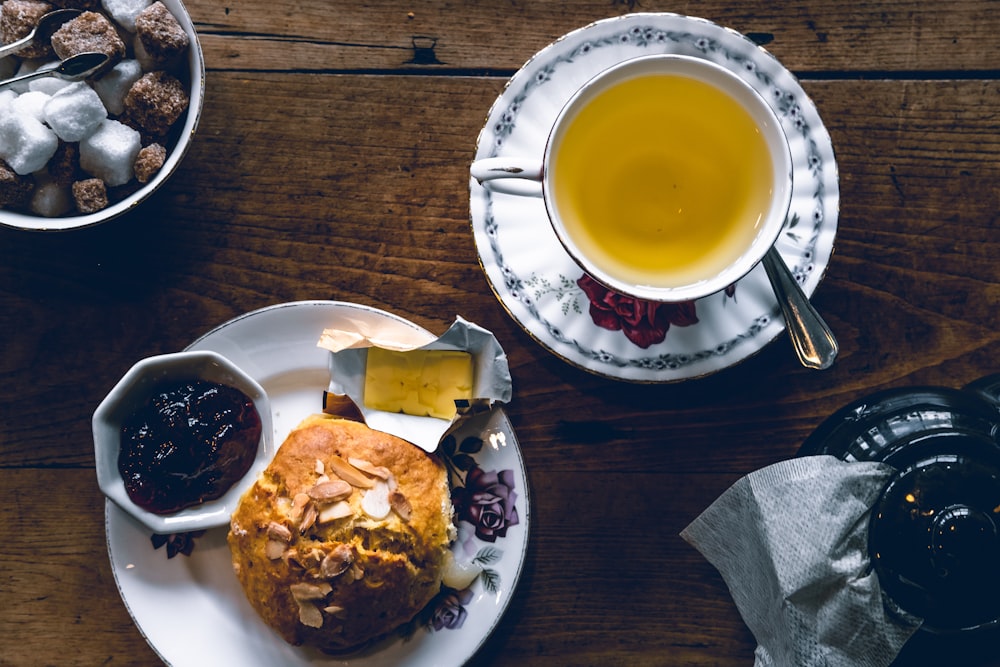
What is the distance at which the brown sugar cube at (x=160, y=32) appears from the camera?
Answer: 125cm

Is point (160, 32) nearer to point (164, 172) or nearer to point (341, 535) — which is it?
point (164, 172)

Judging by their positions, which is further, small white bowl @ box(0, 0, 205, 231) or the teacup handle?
small white bowl @ box(0, 0, 205, 231)

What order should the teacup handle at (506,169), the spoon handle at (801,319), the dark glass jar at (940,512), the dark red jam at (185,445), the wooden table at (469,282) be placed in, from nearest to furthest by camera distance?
1. the dark glass jar at (940,512)
2. the teacup handle at (506,169)
3. the spoon handle at (801,319)
4. the dark red jam at (185,445)
5. the wooden table at (469,282)

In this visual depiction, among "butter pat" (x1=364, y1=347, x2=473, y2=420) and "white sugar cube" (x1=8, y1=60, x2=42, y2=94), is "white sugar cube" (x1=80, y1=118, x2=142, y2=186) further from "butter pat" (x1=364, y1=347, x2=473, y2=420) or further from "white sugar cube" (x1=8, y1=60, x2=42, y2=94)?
"butter pat" (x1=364, y1=347, x2=473, y2=420)

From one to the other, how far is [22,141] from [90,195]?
0.12 m

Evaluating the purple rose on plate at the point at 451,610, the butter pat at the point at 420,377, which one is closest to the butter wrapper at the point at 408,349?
the butter pat at the point at 420,377

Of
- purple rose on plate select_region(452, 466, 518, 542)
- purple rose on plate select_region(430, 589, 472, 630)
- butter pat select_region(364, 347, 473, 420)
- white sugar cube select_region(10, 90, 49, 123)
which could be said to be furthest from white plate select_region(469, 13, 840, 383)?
white sugar cube select_region(10, 90, 49, 123)

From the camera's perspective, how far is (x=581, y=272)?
1299 mm

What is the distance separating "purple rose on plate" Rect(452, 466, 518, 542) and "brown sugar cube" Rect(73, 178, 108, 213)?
74cm

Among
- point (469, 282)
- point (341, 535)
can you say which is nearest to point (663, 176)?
point (469, 282)

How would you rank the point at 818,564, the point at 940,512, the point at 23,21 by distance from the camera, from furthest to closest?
the point at 23,21 → the point at 818,564 → the point at 940,512

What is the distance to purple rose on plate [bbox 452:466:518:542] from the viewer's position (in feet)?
4.53

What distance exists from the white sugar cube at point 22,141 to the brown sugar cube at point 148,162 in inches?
5.2

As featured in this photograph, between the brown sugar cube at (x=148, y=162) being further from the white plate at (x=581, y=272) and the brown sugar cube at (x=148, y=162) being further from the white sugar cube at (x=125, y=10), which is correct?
the white plate at (x=581, y=272)
